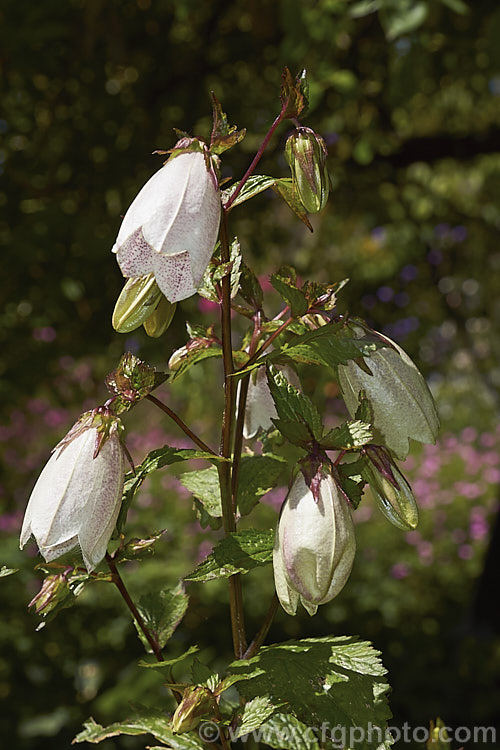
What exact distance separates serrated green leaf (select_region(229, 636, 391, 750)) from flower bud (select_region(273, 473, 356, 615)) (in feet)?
0.17

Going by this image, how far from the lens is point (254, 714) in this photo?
1.71ft

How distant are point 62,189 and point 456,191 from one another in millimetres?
3106

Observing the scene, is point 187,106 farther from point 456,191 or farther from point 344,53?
point 456,191

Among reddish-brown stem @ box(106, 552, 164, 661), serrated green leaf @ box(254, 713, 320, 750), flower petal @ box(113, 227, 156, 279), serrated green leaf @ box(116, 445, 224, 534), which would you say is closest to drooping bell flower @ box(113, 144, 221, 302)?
flower petal @ box(113, 227, 156, 279)

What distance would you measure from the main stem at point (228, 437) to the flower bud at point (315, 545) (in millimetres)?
66

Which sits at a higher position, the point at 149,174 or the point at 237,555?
the point at 237,555

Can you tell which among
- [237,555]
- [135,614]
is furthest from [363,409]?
[135,614]

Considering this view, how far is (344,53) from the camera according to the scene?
2.15 m

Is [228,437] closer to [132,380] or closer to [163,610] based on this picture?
[132,380]

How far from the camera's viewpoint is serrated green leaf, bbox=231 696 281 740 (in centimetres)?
50

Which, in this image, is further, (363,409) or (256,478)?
(256,478)

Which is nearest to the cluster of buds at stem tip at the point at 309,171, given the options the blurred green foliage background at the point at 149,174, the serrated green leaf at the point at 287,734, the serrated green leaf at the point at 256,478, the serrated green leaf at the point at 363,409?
the serrated green leaf at the point at 363,409

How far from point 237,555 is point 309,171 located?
0.82ft

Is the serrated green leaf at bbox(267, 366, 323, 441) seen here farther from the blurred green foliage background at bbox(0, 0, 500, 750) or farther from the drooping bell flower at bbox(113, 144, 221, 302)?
the blurred green foliage background at bbox(0, 0, 500, 750)
